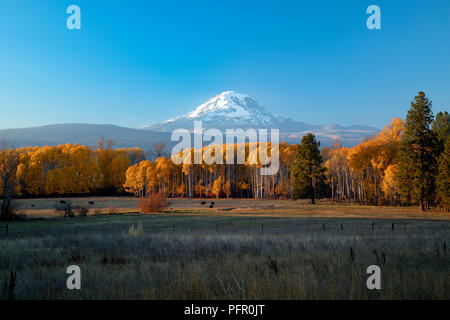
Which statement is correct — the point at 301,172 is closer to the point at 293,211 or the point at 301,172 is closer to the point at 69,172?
the point at 293,211

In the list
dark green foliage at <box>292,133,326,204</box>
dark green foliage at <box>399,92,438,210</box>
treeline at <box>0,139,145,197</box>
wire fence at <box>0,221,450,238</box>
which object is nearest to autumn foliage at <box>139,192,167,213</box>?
wire fence at <box>0,221,450,238</box>

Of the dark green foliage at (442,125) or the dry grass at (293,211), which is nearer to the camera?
the dry grass at (293,211)

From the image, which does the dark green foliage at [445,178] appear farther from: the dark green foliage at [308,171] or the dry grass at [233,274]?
the dry grass at [233,274]

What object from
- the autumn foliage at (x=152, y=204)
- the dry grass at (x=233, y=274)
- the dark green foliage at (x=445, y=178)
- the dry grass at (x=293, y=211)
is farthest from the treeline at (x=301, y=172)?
the dry grass at (x=233, y=274)

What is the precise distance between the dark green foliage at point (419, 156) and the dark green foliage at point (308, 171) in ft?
45.3

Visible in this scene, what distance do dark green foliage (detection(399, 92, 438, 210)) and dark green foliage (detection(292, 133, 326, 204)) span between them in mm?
13805

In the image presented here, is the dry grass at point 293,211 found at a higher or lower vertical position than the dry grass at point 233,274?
lower

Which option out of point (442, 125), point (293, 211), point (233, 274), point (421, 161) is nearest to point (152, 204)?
point (293, 211)

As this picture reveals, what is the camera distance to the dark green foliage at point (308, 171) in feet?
166

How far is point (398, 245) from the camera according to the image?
10.5m

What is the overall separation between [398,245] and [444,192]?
104 ft

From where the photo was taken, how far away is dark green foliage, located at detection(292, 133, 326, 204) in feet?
A: 166
